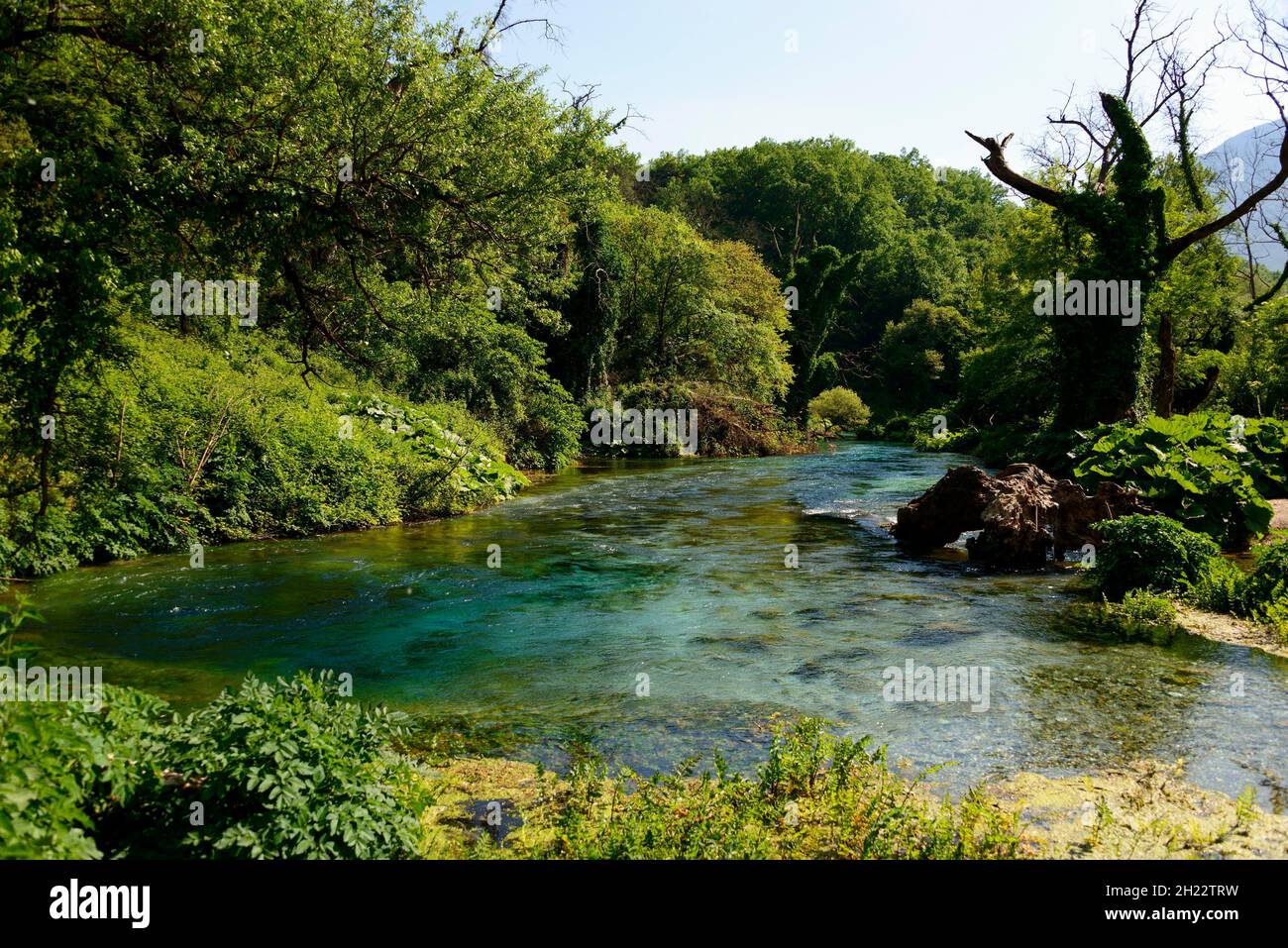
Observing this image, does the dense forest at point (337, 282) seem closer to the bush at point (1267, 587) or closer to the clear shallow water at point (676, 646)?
the clear shallow water at point (676, 646)

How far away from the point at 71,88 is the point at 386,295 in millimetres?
9016

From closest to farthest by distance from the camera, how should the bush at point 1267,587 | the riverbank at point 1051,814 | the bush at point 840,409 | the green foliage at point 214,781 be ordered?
the green foliage at point 214,781
the riverbank at point 1051,814
the bush at point 1267,587
the bush at point 840,409

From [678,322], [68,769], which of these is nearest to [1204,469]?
[68,769]

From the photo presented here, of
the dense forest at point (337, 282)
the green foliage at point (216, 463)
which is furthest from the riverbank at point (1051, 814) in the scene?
the green foliage at point (216, 463)

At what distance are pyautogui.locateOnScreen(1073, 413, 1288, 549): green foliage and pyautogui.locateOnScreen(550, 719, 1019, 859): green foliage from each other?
9.96 m

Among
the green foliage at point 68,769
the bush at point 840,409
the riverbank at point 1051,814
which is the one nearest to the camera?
the green foliage at point 68,769

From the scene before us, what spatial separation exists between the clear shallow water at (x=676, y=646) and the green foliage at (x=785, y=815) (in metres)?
0.65

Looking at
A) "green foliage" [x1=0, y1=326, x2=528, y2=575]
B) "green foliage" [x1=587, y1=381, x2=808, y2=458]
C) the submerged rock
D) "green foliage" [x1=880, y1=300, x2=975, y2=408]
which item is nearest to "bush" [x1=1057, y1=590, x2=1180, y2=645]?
the submerged rock

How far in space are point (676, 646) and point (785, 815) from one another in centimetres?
443

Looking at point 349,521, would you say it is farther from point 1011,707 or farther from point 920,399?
point 920,399

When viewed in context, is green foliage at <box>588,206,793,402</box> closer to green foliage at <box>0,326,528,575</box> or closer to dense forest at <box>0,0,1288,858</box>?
dense forest at <box>0,0,1288,858</box>

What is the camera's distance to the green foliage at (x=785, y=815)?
4.49 meters
